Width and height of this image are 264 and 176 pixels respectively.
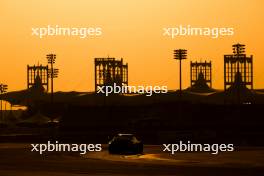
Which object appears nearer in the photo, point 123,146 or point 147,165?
point 147,165

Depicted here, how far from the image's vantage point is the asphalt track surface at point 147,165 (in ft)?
101

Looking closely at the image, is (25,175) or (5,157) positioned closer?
(25,175)

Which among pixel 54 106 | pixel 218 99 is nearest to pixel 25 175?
pixel 218 99

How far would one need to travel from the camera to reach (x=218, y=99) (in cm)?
12888

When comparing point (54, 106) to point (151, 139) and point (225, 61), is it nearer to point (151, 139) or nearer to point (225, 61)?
point (225, 61)

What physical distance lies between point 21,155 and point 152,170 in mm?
14055

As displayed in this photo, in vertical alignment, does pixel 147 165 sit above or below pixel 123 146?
below

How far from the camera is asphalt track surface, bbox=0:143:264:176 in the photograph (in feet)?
101

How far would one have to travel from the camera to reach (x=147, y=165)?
35781 millimetres

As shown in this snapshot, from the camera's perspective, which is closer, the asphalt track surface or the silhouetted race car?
the asphalt track surface

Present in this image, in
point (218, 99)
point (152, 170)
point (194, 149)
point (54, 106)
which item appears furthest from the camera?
point (54, 106)

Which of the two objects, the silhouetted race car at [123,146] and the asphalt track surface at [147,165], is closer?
the asphalt track surface at [147,165]

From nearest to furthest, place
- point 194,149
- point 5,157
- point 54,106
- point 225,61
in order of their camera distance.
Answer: point 5,157 → point 194,149 → point 54,106 → point 225,61

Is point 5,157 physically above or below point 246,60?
below
